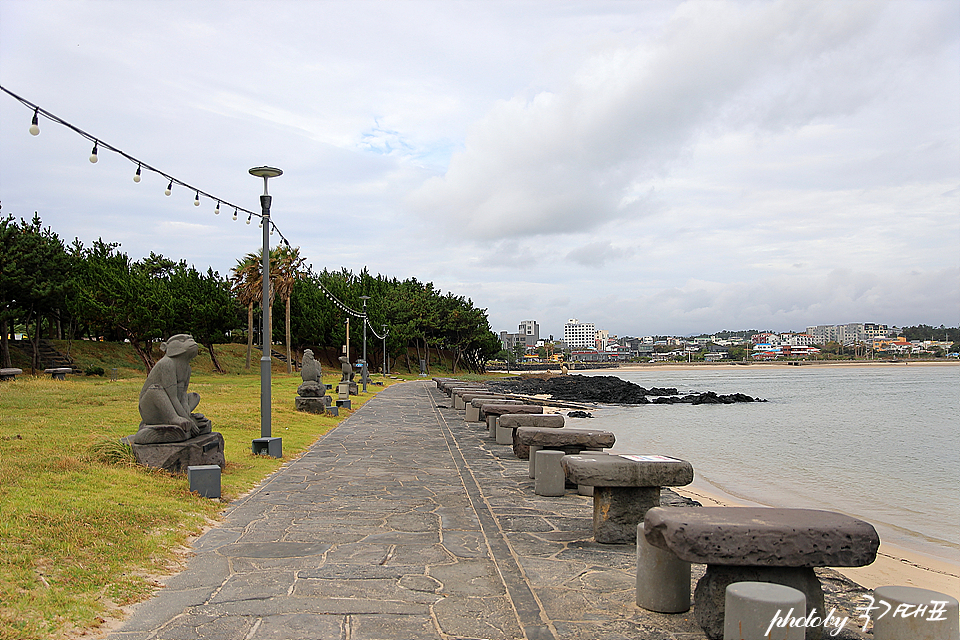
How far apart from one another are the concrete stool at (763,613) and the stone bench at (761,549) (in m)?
0.43

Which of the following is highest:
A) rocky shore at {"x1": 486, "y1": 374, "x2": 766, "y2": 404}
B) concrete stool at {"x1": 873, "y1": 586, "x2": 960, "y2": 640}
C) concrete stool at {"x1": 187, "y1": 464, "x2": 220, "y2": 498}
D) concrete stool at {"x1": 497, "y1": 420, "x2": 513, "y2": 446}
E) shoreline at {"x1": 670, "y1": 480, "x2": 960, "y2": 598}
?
concrete stool at {"x1": 873, "y1": 586, "x2": 960, "y2": 640}

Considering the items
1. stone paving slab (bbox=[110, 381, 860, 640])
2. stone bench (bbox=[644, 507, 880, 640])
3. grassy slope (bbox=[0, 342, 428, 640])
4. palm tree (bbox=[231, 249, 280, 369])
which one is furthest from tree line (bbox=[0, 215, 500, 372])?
stone bench (bbox=[644, 507, 880, 640])

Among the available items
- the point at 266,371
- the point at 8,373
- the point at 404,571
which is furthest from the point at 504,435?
the point at 8,373

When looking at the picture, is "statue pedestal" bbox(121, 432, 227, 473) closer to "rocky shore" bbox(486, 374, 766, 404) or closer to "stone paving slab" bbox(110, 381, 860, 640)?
"stone paving slab" bbox(110, 381, 860, 640)

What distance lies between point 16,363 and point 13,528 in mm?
38583

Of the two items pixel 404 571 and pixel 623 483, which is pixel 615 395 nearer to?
pixel 623 483

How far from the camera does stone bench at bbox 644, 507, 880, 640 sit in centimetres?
379

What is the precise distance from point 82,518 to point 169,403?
302cm

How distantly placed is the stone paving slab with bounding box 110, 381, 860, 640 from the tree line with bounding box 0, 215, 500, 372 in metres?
10.4

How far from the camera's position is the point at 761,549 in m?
3.78

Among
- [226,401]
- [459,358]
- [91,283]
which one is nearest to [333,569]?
Result: [226,401]

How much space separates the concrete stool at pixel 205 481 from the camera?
750 cm

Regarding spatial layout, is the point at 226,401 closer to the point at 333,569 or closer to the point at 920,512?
the point at 333,569

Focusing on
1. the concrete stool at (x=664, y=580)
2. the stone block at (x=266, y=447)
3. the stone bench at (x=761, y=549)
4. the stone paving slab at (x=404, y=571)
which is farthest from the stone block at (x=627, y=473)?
the stone block at (x=266, y=447)
